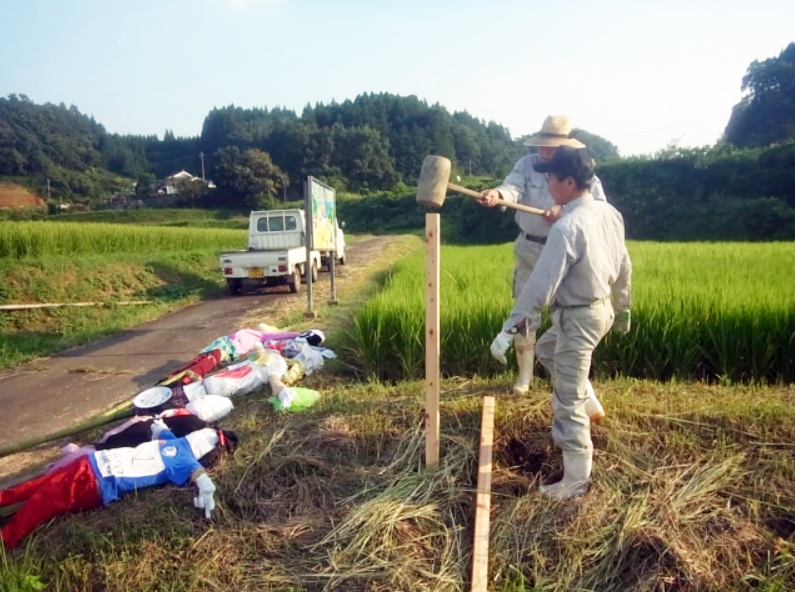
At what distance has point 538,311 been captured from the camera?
11.0 ft

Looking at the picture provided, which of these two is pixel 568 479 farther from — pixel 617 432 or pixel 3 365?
pixel 3 365

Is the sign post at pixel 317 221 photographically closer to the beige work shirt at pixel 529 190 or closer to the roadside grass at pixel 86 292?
the roadside grass at pixel 86 292

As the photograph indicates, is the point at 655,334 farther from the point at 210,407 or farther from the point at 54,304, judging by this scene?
the point at 54,304

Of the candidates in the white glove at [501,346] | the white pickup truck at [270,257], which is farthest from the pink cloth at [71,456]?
the white pickup truck at [270,257]

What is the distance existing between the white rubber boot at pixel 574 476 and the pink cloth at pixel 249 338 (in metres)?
4.22

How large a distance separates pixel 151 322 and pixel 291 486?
323 inches

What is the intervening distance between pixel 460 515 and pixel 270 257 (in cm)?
1074

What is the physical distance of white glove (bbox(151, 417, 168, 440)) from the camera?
440 centimetres

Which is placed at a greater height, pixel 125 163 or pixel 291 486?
pixel 125 163

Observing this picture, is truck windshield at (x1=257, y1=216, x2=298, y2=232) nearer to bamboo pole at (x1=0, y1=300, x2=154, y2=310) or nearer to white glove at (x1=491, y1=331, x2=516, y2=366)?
bamboo pole at (x1=0, y1=300, x2=154, y2=310)

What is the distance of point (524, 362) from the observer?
476 cm

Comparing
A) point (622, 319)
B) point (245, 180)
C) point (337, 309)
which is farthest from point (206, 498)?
point (245, 180)

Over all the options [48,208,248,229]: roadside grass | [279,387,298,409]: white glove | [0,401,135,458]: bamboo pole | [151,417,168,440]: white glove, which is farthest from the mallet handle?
[48,208,248,229]: roadside grass

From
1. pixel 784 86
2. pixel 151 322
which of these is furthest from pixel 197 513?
pixel 784 86
